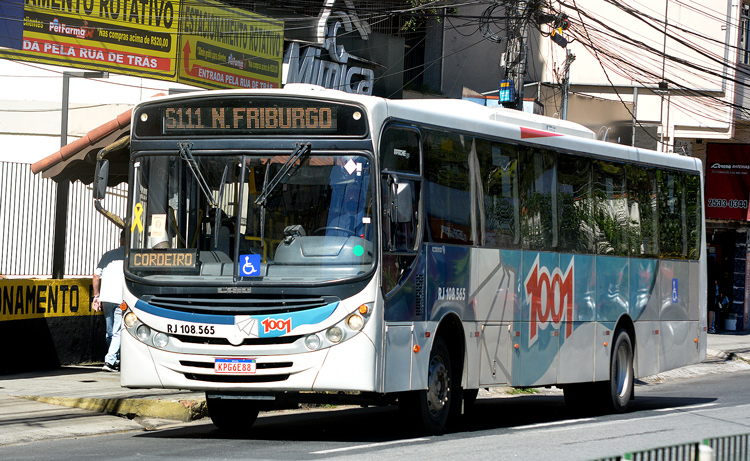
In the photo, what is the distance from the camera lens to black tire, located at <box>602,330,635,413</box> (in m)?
13.6

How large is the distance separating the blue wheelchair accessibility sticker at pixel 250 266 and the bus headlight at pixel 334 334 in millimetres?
803

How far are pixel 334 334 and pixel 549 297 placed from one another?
157 inches

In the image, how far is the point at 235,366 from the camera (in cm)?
909

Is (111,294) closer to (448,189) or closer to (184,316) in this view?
(184,316)

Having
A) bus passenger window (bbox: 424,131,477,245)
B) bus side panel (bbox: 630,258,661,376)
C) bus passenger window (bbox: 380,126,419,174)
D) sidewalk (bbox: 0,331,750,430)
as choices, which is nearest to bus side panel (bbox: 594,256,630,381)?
bus side panel (bbox: 630,258,661,376)

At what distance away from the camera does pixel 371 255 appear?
9102 mm

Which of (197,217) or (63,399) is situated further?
(63,399)

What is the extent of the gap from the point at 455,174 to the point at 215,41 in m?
12.6

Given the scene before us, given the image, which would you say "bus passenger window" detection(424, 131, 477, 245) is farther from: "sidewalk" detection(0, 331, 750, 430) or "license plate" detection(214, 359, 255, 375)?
"sidewalk" detection(0, 331, 750, 430)

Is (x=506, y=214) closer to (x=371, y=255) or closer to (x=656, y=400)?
(x=371, y=255)

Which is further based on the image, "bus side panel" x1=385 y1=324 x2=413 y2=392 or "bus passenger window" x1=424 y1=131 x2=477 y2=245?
"bus passenger window" x1=424 y1=131 x2=477 y2=245

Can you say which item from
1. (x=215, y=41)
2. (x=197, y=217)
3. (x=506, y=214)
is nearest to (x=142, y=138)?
(x=197, y=217)

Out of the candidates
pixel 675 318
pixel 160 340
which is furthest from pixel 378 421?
pixel 675 318

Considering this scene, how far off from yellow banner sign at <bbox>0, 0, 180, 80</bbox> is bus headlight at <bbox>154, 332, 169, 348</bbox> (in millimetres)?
11975
